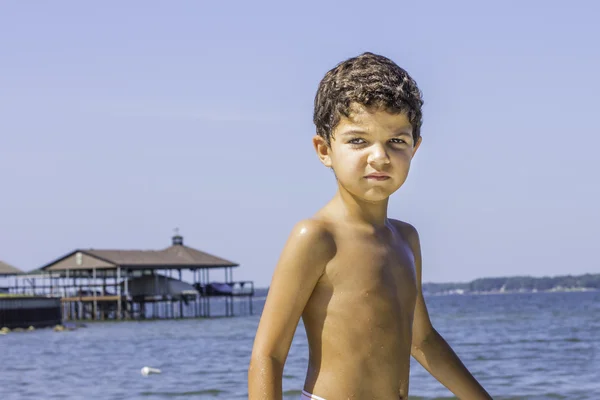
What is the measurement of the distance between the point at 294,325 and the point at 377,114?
0.48 meters

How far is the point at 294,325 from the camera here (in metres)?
2.16

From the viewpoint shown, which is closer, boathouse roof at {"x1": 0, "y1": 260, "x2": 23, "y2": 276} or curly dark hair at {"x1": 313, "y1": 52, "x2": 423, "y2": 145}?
curly dark hair at {"x1": 313, "y1": 52, "x2": 423, "y2": 145}

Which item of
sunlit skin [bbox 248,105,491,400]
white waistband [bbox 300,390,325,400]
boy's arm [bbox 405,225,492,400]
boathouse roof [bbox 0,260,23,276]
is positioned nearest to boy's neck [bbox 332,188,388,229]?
sunlit skin [bbox 248,105,491,400]

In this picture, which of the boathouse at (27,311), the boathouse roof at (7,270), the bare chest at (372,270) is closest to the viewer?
the bare chest at (372,270)

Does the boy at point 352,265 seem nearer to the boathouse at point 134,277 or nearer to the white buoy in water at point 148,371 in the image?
Result: the white buoy in water at point 148,371

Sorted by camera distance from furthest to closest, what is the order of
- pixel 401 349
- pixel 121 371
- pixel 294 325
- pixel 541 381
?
pixel 121 371 → pixel 541 381 → pixel 401 349 → pixel 294 325

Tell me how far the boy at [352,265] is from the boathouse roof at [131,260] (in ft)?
189

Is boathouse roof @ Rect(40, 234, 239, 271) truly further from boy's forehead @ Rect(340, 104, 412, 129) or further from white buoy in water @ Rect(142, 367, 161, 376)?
boy's forehead @ Rect(340, 104, 412, 129)

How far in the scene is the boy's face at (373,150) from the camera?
2.15 m

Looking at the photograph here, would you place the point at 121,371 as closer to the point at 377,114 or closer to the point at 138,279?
the point at 377,114

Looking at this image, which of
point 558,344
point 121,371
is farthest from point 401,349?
point 558,344

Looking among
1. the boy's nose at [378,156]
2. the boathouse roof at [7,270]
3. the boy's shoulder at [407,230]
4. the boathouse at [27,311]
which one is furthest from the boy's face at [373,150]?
the boathouse roof at [7,270]

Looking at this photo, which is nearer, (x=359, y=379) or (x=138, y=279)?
(x=359, y=379)

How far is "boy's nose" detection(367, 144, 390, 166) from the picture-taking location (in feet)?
6.98
